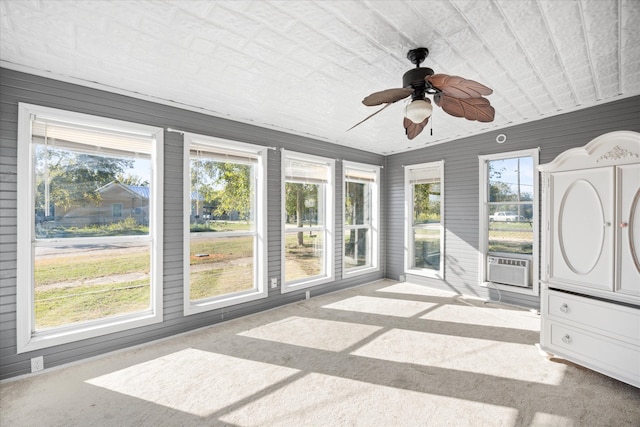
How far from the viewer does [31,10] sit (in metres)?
1.85

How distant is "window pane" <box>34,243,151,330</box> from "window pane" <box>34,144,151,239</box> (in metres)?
0.19

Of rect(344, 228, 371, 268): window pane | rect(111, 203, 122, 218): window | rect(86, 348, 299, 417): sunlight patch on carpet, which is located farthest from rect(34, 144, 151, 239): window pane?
rect(344, 228, 371, 268): window pane

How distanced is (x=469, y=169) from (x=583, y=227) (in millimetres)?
2441

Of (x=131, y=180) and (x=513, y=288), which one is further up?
(x=131, y=180)

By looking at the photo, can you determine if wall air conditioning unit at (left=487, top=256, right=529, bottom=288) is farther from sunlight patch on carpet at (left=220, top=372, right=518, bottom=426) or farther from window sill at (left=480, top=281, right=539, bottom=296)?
sunlight patch on carpet at (left=220, top=372, right=518, bottom=426)

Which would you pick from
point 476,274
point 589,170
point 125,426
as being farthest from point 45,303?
point 476,274

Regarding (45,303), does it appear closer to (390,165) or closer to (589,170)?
(589,170)

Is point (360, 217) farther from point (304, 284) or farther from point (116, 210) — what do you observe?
point (116, 210)

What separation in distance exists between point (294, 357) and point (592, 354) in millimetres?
2644

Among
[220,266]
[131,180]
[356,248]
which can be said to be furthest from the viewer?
[356,248]

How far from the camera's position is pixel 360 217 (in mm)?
5906

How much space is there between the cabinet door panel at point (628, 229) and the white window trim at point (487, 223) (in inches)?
71.2

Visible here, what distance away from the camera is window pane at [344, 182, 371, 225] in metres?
5.61

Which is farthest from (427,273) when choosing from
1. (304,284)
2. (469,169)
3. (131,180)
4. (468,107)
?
(131,180)
